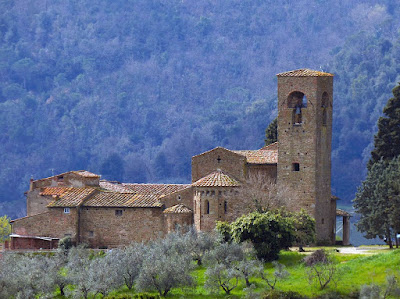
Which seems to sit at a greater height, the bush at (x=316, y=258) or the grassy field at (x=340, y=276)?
the bush at (x=316, y=258)

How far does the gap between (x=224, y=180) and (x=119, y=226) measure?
7257 millimetres

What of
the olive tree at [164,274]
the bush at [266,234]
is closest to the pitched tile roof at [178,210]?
the bush at [266,234]

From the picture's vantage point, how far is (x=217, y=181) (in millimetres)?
91125

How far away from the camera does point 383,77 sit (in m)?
195

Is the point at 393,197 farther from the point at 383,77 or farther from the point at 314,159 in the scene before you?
the point at 383,77

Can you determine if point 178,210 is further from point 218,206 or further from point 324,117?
point 324,117

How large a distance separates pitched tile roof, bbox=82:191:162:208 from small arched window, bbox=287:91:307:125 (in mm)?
9780

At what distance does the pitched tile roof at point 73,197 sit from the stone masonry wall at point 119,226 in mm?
756

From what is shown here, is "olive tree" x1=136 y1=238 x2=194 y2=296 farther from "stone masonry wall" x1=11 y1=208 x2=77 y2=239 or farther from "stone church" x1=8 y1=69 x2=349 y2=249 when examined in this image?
"stone masonry wall" x1=11 y1=208 x2=77 y2=239

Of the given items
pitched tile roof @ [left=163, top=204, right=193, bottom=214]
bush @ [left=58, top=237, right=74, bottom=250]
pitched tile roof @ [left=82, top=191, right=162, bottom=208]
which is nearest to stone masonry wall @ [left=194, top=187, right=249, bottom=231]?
pitched tile roof @ [left=163, top=204, right=193, bottom=214]

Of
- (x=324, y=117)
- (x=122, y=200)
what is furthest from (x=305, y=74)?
(x=122, y=200)

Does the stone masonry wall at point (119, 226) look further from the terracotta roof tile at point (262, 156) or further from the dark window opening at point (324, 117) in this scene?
the dark window opening at point (324, 117)

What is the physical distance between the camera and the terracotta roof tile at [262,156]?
94.1 meters

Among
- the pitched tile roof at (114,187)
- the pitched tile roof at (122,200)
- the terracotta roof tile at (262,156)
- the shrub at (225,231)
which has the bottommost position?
the shrub at (225,231)
